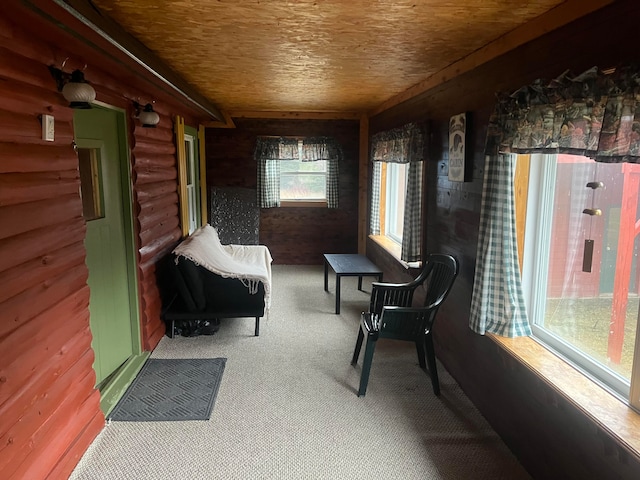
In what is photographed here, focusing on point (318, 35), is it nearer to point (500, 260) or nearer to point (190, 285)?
point (500, 260)

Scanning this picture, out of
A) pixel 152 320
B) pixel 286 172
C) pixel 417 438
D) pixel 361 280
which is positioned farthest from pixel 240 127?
pixel 417 438

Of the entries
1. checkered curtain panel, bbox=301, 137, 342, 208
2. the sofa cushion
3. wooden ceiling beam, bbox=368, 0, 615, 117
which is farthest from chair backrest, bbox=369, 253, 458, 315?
checkered curtain panel, bbox=301, 137, 342, 208

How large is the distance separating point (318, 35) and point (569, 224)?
1.60m

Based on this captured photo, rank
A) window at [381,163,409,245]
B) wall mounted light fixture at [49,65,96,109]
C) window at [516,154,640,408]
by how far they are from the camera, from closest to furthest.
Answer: window at [516,154,640,408]
wall mounted light fixture at [49,65,96,109]
window at [381,163,409,245]

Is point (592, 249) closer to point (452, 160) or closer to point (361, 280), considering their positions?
point (452, 160)

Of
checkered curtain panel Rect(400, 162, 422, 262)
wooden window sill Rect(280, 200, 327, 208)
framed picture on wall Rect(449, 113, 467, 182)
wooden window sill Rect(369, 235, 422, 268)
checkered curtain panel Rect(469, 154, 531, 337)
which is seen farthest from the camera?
wooden window sill Rect(280, 200, 327, 208)

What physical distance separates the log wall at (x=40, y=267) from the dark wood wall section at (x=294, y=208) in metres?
3.67

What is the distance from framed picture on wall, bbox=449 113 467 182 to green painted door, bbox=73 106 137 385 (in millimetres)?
2261

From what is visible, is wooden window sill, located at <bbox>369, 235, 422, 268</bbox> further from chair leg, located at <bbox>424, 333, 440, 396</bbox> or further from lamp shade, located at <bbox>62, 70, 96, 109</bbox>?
lamp shade, located at <bbox>62, 70, 96, 109</bbox>

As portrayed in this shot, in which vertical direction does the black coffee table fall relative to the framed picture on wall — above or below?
below

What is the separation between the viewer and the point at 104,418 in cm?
263

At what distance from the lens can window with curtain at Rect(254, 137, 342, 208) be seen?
20.9 ft

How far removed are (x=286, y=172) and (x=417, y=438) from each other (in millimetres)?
4751

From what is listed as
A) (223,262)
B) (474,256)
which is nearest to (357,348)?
(474,256)
